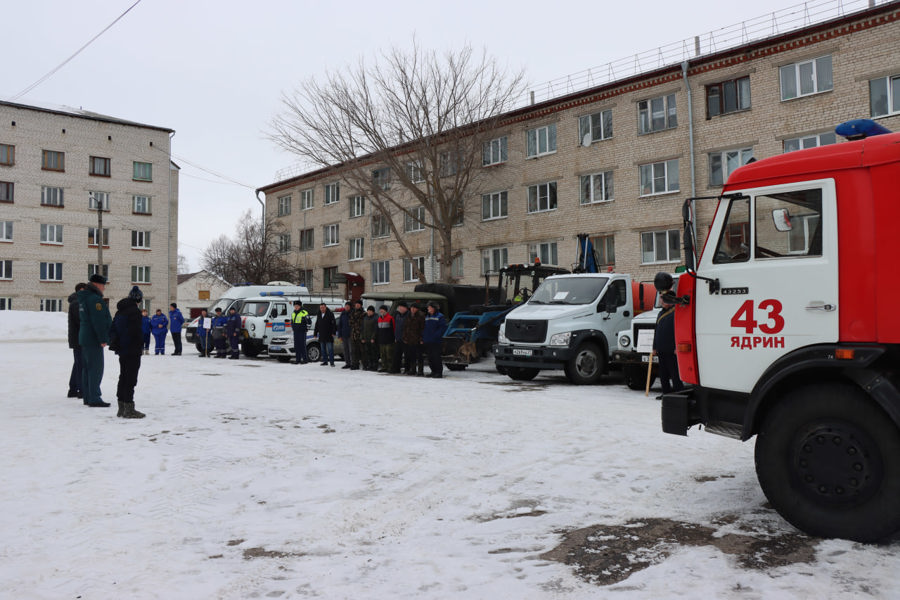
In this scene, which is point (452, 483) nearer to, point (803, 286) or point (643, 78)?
point (803, 286)

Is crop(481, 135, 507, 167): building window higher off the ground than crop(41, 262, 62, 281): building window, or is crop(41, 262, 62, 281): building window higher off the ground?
crop(481, 135, 507, 167): building window

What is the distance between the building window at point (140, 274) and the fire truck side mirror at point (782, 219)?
51185 mm

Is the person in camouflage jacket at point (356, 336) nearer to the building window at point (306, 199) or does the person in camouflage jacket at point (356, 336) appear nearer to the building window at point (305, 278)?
the building window at point (305, 278)

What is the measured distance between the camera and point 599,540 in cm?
427

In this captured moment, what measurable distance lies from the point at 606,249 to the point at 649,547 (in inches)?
967

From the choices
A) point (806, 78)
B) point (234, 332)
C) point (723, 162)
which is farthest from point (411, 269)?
point (806, 78)

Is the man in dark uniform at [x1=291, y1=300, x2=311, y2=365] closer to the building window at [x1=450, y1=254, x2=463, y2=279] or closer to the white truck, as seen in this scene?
the white truck

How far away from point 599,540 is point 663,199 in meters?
23.5

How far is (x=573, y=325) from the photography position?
14.0 m

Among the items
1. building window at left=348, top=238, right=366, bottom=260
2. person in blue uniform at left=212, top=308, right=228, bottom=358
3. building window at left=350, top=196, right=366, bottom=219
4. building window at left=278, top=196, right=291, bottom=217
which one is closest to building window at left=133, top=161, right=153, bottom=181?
building window at left=278, top=196, right=291, bottom=217

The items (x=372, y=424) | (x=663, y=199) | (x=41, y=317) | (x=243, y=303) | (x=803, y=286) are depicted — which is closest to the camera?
(x=803, y=286)

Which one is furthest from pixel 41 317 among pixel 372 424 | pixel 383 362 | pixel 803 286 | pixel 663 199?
pixel 803 286

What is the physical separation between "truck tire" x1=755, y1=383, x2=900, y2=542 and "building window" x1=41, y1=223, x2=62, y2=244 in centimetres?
5165

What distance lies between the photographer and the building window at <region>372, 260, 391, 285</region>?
126ft
